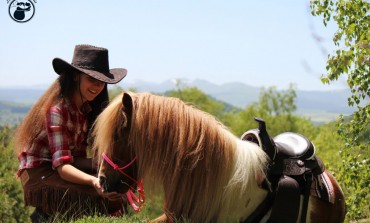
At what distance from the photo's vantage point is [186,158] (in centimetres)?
273

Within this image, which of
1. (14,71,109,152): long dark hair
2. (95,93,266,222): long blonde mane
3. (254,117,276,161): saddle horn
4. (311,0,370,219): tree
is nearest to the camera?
A: (95,93,266,222): long blonde mane

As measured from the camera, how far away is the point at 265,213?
2949mm

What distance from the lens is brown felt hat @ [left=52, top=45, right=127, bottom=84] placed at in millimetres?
3430

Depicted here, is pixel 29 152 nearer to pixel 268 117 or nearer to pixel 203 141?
pixel 203 141

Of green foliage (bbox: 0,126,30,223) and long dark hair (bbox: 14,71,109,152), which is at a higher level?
long dark hair (bbox: 14,71,109,152)

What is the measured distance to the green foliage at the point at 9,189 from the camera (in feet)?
37.0

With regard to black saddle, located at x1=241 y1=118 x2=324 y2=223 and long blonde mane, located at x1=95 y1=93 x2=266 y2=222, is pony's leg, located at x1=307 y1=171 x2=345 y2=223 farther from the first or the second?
long blonde mane, located at x1=95 y1=93 x2=266 y2=222

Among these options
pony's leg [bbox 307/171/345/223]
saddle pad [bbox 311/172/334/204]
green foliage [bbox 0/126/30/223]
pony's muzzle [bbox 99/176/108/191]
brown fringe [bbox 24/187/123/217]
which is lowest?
green foliage [bbox 0/126/30/223]

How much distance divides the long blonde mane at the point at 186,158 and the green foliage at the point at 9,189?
929cm

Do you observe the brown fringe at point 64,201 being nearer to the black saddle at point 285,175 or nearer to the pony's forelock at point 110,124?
the pony's forelock at point 110,124

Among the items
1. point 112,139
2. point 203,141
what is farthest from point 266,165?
point 112,139

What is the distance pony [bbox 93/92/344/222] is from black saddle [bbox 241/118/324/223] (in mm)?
100

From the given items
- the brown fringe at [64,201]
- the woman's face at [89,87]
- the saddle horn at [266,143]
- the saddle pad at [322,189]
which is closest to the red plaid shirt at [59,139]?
the woman's face at [89,87]

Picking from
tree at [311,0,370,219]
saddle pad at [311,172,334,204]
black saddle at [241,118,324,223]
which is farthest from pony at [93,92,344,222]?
tree at [311,0,370,219]
